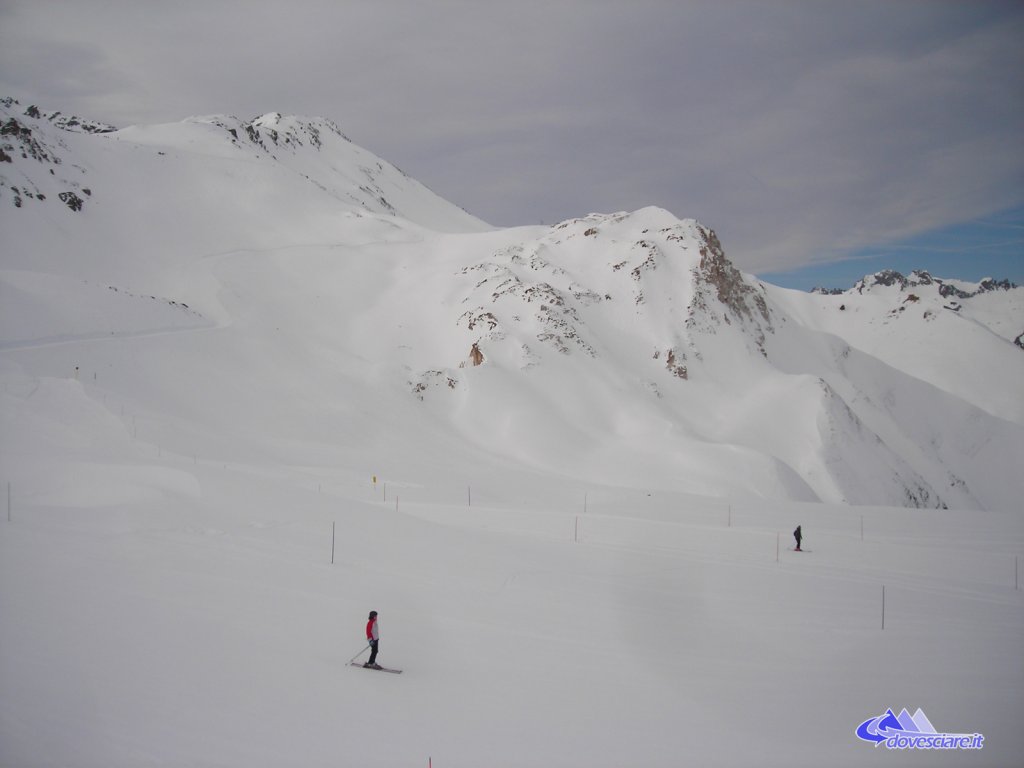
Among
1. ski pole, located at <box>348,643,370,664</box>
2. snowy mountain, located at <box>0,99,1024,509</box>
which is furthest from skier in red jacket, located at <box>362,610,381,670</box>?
snowy mountain, located at <box>0,99,1024,509</box>

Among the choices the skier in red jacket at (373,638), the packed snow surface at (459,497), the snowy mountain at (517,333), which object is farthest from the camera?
the snowy mountain at (517,333)

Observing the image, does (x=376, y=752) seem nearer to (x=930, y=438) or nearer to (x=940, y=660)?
(x=940, y=660)

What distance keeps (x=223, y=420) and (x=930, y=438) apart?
229 ft

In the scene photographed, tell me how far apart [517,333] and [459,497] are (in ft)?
88.5

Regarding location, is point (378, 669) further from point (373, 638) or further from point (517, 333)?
point (517, 333)

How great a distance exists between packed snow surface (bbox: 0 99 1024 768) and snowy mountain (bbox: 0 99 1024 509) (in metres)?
0.36

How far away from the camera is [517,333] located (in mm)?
53938

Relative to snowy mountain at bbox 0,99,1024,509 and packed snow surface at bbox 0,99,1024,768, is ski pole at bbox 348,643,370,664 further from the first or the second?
snowy mountain at bbox 0,99,1024,509

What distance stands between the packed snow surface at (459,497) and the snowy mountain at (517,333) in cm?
36

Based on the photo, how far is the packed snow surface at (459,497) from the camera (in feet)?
33.1

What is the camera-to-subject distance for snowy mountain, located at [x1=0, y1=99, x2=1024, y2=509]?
137 feet

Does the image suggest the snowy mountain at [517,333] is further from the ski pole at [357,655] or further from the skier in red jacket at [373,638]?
the skier in red jacket at [373,638]

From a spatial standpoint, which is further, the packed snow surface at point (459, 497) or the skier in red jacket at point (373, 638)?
the skier in red jacket at point (373, 638)

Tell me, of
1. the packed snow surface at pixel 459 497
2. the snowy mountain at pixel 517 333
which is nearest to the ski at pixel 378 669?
the packed snow surface at pixel 459 497
